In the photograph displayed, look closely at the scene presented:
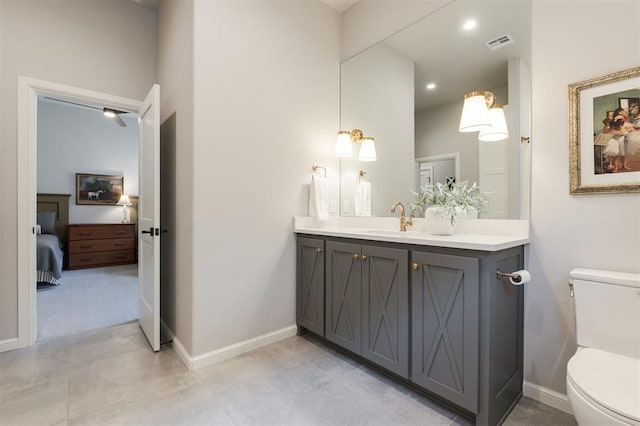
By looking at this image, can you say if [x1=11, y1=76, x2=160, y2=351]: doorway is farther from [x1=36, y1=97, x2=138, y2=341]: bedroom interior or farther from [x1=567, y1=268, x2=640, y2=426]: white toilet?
[x1=567, y1=268, x2=640, y2=426]: white toilet

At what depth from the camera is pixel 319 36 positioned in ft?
8.88

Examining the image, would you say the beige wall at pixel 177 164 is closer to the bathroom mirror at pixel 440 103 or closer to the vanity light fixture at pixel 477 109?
the bathroom mirror at pixel 440 103

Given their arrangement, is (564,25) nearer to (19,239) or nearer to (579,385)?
(579,385)

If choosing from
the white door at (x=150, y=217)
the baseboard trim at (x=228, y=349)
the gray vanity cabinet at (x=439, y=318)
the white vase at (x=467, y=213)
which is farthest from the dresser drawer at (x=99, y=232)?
the white vase at (x=467, y=213)

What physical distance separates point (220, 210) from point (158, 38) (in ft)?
6.52

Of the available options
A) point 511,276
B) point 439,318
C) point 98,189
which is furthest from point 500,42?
point 98,189

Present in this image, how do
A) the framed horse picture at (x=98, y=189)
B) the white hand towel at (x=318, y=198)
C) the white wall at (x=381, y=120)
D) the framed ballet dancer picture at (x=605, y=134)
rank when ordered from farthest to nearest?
the framed horse picture at (x=98, y=189), the white hand towel at (x=318, y=198), the white wall at (x=381, y=120), the framed ballet dancer picture at (x=605, y=134)

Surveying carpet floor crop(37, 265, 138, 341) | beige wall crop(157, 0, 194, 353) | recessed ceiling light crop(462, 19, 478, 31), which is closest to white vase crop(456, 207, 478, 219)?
recessed ceiling light crop(462, 19, 478, 31)

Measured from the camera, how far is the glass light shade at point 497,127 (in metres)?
1.80

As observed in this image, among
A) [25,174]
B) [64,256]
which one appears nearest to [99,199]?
[64,256]

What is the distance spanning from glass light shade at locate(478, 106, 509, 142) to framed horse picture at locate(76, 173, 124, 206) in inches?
262

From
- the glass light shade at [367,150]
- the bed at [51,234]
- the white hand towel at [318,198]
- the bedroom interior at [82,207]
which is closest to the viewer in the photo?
the white hand towel at [318,198]

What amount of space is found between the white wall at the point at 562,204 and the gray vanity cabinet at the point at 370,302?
2.40 ft

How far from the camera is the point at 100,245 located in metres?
5.45
